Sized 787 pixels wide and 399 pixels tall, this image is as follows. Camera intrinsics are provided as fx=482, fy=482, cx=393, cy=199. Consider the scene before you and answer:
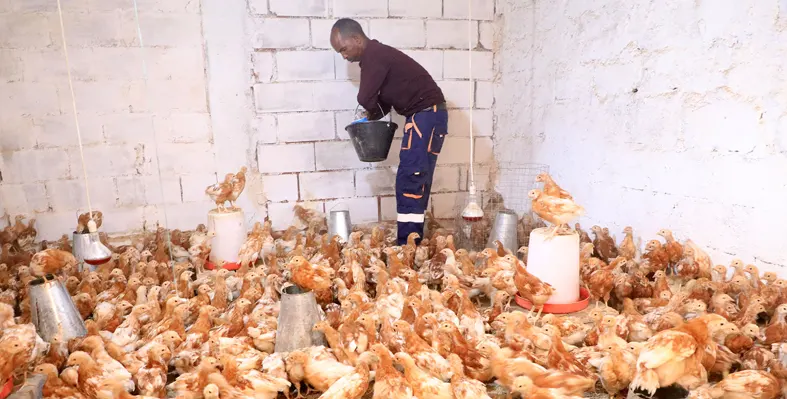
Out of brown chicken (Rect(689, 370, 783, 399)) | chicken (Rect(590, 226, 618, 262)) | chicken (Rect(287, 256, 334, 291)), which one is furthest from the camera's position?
chicken (Rect(590, 226, 618, 262))

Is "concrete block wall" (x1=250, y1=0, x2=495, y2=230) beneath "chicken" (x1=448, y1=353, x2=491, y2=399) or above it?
above

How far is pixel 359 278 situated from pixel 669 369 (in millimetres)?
1793

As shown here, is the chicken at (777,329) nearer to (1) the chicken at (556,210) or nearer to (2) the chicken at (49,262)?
(1) the chicken at (556,210)

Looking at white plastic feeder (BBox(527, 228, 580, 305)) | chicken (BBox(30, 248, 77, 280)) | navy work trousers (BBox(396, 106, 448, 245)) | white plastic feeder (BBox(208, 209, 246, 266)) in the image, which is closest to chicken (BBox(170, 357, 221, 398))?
chicken (BBox(30, 248, 77, 280))

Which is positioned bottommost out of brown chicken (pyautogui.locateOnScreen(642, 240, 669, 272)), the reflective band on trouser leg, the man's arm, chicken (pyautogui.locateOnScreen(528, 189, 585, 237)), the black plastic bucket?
brown chicken (pyautogui.locateOnScreen(642, 240, 669, 272))

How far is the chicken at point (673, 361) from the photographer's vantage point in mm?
1893

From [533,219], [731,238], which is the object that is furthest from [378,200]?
[731,238]

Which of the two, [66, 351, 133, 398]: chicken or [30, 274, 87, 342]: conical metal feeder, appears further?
[30, 274, 87, 342]: conical metal feeder

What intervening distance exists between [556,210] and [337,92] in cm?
268

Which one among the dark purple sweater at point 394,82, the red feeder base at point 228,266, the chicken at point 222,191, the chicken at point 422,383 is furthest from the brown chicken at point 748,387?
the chicken at point 222,191

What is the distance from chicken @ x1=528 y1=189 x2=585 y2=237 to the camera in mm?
2777

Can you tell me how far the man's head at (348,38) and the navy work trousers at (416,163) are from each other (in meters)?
0.73

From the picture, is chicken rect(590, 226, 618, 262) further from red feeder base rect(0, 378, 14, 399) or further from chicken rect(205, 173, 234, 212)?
red feeder base rect(0, 378, 14, 399)

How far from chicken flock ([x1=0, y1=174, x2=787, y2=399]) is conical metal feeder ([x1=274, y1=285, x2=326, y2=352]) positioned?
9 cm
